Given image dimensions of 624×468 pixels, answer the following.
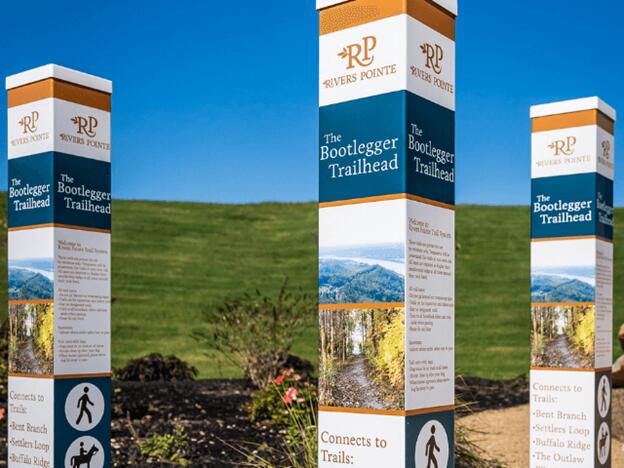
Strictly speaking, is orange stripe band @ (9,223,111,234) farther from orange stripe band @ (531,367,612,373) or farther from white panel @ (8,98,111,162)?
orange stripe band @ (531,367,612,373)

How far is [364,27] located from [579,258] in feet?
12.1

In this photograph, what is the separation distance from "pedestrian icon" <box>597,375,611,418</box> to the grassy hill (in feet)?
26.3

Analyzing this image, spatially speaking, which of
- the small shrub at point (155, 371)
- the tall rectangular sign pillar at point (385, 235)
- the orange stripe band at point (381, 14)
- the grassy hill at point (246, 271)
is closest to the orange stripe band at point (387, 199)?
the tall rectangular sign pillar at point (385, 235)

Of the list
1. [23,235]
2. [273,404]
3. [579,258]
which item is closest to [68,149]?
[23,235]

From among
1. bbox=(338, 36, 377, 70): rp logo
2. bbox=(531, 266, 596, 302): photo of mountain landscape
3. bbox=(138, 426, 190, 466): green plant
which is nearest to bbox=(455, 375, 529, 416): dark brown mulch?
bbox=(531, 266, 596, 302): photo of mountain landscape

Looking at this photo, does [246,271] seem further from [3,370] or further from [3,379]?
[3,370]

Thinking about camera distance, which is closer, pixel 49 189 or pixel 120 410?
pixel 49 189

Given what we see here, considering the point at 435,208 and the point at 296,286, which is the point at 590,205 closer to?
the point at 435,208

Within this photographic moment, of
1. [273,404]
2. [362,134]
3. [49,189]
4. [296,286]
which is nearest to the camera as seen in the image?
[362,134]

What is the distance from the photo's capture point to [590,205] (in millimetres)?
6785

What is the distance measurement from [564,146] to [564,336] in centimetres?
163

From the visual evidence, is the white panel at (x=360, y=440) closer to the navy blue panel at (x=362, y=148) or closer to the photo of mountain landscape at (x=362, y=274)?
the photo of mountain landscape at (x=362, y=274)

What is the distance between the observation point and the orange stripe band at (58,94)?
19.1 ft

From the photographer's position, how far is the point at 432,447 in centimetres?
408
